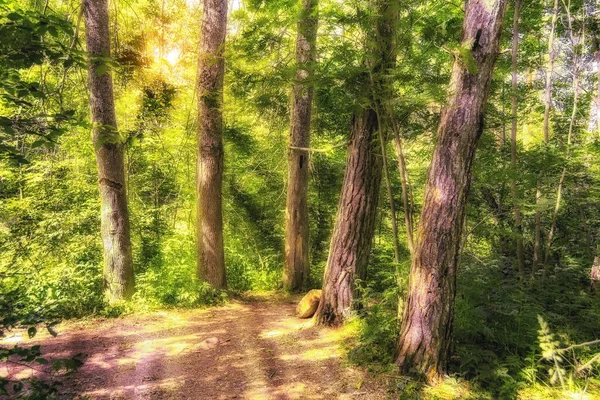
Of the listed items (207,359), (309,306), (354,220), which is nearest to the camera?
(207,359)

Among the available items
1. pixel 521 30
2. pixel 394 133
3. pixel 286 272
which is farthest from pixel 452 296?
pixel 521 30

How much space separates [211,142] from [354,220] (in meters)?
3.87

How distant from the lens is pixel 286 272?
9.99 m

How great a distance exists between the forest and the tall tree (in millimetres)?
38

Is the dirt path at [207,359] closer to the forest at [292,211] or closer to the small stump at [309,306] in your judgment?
the forest at [292,211]

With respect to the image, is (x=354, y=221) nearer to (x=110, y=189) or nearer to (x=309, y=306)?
(x=309, y=306)

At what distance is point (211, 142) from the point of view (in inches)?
327

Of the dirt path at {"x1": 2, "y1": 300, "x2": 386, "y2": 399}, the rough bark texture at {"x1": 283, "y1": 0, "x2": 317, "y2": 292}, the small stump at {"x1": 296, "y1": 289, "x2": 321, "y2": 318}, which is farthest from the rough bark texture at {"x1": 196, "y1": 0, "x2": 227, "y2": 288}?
the small stump at {"x1": 296, "y1": 289, "x2": 321, "y2": 318}

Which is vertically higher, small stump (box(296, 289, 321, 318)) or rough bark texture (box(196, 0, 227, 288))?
rough bark texture (box(196, 0, 227, 288))

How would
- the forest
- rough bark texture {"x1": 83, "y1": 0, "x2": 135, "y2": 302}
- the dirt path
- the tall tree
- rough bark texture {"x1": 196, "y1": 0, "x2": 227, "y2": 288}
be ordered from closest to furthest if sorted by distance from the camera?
the forest, the dirt path, the tall tree, rough bark texture {"x1": 83, "y1": 0, "x2": 135, "y2": 302}, rough bark texture {"x1": 196, "y1": 0, "x2": 227, "y2": 288}

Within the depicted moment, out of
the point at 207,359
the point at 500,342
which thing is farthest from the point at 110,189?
the point at 500,342

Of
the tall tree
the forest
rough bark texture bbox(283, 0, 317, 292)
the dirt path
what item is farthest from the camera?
rough bark texture bbox(283, 0, 317, 292)

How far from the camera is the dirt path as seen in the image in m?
4.63

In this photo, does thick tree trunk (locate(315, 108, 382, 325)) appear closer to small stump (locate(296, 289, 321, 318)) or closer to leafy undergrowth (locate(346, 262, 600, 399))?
leafy undergrowth (locate(346, 262, 600, 399))
